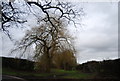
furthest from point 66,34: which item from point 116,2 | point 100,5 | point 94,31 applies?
point 116,2

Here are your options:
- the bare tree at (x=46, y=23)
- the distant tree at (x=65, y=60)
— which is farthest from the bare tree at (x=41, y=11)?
the distant tree at (x=65, y=60)

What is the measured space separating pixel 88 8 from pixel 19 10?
92cm

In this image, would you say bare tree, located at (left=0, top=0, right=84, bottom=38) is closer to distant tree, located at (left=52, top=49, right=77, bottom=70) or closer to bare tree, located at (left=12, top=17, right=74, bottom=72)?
bare tree, located at (left=12, top=17, right=74, bottom=72)

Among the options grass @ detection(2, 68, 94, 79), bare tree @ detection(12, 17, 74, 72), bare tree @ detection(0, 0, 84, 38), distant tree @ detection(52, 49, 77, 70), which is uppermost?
bare tree @ detection(0, 0, 84, 38)

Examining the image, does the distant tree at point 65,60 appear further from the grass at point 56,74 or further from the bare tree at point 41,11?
the bare tree at point 41,11

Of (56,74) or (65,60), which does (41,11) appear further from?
(56,74)

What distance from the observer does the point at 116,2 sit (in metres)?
2.64

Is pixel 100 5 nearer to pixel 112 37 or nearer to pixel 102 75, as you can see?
pixel 112 37

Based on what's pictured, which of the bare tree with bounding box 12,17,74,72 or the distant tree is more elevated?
the bare tree with bounding box 12,17,74,72

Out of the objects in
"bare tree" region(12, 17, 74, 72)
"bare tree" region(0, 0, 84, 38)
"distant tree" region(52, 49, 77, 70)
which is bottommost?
"distant tree" region(52, 49, 77, 70)

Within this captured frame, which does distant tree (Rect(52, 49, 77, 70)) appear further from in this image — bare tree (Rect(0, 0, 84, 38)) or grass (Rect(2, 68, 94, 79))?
bare tree (Rect(0, 0, 84, 38))

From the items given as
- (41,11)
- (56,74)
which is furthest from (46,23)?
(56,74)


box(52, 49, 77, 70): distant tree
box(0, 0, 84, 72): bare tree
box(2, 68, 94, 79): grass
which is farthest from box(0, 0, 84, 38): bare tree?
box(2, 68, 94, 79): grass

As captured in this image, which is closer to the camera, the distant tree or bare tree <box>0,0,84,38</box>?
the distant tree
